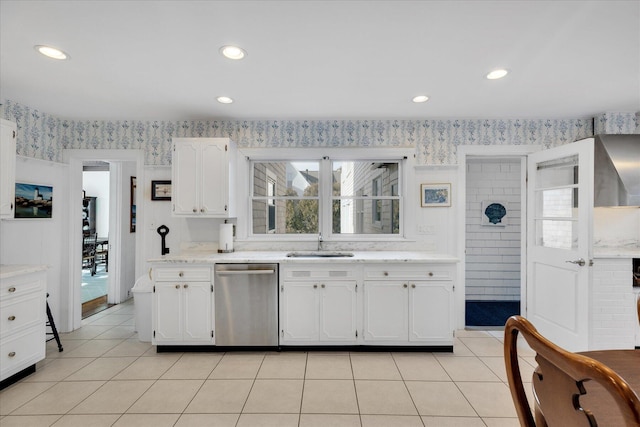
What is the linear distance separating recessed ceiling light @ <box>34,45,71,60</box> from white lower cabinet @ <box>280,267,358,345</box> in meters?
2.33

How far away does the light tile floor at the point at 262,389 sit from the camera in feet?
6.41

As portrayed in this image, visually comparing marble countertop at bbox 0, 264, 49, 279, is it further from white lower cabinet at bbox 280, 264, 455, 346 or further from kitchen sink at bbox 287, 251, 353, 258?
kitchen sink at bbox 287, 251, 353, 258

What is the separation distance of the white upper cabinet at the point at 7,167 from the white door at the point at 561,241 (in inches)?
193

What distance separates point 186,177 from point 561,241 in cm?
388

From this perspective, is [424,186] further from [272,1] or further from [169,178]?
[169,178]

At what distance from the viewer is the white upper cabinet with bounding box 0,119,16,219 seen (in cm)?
240

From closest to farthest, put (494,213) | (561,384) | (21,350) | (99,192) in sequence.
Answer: (561,384) < (21,350) < (494,213) < (99,192)

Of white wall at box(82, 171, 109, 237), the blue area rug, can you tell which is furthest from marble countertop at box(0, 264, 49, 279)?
white wall at box(82, 171, 109, 237)

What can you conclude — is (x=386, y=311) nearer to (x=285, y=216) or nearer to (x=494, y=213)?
(x=285, y=216)

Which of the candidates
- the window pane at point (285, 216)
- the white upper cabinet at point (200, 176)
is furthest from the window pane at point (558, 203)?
the white upper cabinet at point (200, 176)

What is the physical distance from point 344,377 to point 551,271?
2.36m

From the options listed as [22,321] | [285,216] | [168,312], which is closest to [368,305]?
[285,216]

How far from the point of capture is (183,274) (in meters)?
2.89

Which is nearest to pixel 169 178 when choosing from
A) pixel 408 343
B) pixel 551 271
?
pixel 408 343
